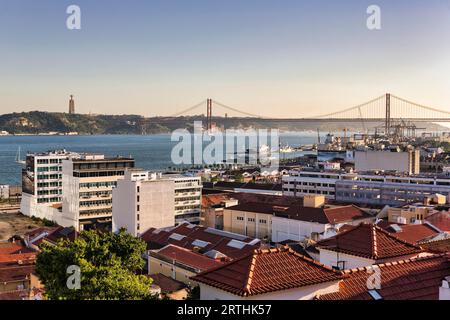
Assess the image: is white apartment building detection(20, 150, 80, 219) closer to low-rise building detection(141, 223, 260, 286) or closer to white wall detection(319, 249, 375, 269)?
low-rise building detection(141, 223, 260, 286)

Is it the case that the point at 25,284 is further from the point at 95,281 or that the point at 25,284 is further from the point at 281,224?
the point at 281,224

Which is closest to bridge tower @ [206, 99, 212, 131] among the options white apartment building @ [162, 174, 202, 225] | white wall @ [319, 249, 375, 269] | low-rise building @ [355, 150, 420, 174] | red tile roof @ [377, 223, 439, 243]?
low-rise building @ [355, 150, 420, 174]

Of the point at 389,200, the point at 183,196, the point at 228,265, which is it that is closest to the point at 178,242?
the point at 183,196

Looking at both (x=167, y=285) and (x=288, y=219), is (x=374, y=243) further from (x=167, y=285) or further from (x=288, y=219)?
(x=288, y=219)

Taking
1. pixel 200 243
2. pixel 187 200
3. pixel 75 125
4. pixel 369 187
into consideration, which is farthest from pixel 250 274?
pixel 75 125

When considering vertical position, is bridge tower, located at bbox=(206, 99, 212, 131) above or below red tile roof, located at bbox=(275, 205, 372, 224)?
above

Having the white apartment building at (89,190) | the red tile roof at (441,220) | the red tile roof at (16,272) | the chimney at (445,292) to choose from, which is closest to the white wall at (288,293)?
the chimney at (445,292)
